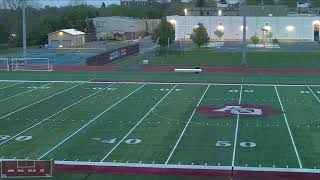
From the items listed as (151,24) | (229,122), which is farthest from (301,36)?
(229,122)

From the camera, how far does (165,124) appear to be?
74.7 feet

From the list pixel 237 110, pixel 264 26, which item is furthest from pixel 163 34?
pixel 237 110

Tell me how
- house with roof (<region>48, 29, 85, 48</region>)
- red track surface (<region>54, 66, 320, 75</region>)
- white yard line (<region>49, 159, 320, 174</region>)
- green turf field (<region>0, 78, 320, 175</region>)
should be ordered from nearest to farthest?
white yard line (<region>49, 159, 320, 174</region>) < green turf field (<region>0, 78, 320, 175</region>) < red track surface (<region>54, 66, 320, 75</region>) < house with roof (<region>48, 29, 85, 48</region>)

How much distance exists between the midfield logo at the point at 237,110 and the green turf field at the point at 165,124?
0.14ft

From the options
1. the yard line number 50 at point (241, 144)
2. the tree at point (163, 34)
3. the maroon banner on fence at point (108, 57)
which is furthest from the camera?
the tree at point (163, 34)

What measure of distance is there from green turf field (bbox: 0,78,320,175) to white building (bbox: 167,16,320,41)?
5771cm

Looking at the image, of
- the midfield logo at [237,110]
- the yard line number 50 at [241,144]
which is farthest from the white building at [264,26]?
the yard line number 50 at [241,144]

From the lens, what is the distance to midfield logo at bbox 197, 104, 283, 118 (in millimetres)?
24828

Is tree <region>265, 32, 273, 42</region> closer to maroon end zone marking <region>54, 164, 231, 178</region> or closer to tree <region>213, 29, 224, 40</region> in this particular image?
tree <region>213, 29, 224, 40</region>

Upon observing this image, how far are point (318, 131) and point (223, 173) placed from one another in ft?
23.2

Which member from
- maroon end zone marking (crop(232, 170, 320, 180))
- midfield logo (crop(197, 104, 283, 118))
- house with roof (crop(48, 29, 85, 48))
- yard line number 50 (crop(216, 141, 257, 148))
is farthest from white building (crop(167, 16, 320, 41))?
maroon end zone marking (crop(232, 170, 320, 180))

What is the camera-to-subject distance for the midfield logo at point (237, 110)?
24828 mm

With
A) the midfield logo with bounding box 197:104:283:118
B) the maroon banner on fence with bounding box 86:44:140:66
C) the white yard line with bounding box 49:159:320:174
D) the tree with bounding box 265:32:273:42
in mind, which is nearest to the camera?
the white yard line with bounding box 49:159:320:174
